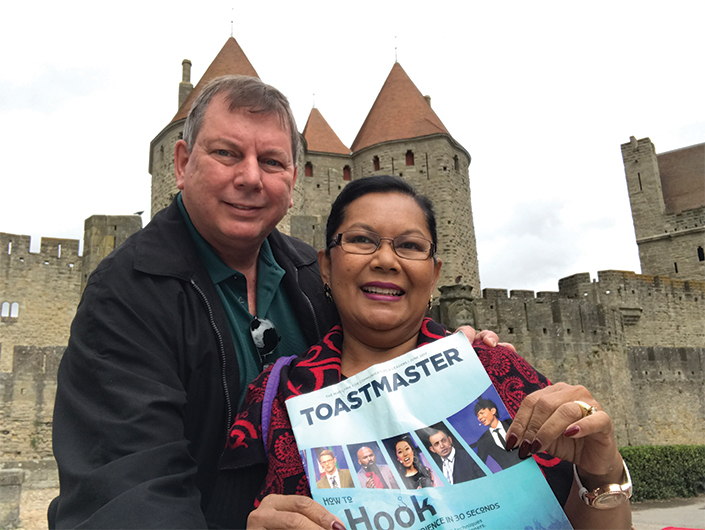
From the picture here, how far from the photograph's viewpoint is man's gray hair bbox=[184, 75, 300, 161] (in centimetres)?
186

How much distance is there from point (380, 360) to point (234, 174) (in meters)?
0.86

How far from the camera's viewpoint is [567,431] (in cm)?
119

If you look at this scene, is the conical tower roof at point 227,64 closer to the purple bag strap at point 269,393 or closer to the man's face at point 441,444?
the purple bag strap at point 269,393

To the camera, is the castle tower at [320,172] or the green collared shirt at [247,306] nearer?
the green collared shirt at [247,306]

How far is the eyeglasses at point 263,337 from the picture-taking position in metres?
1.94

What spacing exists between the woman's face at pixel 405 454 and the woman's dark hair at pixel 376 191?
2.27 ft

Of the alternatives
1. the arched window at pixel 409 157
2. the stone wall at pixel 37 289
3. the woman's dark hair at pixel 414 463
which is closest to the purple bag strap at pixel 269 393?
the woman's dark hair at pixel 414 463

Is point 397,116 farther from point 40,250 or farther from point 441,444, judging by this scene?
point 441,444

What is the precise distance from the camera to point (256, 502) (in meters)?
1.47

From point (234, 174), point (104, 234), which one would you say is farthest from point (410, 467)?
point (104, 234)

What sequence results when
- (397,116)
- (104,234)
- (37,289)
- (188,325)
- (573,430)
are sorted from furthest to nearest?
1. (397,116)
2. (37,289)
3. (104,234)
4. (188,325)
5. (573,430)

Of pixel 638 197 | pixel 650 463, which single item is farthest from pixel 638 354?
pixel 638 197

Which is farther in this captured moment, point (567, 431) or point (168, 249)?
point (168, 249)

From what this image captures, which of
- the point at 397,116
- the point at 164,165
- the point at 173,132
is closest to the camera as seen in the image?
the point at 173,132
